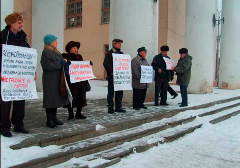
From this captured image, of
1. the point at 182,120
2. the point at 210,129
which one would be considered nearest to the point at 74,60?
the point at 182,120

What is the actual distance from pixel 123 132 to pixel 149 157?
34.7 inches

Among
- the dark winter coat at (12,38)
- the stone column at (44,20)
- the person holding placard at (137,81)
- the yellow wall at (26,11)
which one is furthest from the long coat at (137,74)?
the yellow wall at (26,11)

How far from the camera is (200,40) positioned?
13000 mm

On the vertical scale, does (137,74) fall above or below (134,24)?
below

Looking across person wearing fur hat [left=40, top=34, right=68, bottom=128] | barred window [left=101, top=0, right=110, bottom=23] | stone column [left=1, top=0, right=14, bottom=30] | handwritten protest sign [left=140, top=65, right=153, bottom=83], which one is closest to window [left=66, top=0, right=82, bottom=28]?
barred window [left=101, top=0, right=110, bottom=23]

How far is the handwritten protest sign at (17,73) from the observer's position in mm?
4051

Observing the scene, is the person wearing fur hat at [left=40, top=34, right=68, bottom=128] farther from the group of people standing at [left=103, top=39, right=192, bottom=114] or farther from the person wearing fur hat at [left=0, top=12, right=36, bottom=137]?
the group of people standing at [left=103, top=39, right=192, bottom=114]

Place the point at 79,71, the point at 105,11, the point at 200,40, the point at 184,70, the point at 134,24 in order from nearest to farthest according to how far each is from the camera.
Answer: the point at 79,71 < the point at 184,70 < the point at 134,24 < the point at 200,40 < the point at 105,11

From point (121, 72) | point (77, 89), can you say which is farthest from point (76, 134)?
point (121, 72)

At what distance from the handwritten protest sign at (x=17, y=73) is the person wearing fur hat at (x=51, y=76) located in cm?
39

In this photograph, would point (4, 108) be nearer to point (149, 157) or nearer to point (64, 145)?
point (64, 145)

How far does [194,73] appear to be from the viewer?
13.3 m

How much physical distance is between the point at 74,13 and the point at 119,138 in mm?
22151

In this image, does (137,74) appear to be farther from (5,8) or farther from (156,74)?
(5,8)
